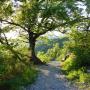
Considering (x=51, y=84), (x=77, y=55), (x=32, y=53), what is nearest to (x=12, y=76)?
(x=51, y=84)

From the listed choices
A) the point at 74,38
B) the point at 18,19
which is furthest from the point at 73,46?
the point at 18,19

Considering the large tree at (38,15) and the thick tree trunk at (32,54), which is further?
the thick tree trunk at (32,54)

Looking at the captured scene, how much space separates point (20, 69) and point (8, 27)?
31.9ft

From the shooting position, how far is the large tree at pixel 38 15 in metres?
21.0

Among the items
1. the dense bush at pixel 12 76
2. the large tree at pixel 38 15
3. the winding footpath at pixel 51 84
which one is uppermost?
the large tree at pixel 38 15

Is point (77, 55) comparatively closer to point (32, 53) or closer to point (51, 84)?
point (32, 53)

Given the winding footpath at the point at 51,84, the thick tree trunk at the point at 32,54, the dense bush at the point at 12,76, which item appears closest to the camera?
the dense bush at the point at 12,76

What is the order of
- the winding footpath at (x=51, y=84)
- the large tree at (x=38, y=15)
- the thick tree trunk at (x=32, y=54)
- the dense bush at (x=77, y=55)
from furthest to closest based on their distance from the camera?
1. the thick tree trunk at (x=32, y=54)
2. the large tree at (x=38, y=15)
3. the dense bush at (x=77, y=55)
4. the winding footpath at (x=51, y=84)

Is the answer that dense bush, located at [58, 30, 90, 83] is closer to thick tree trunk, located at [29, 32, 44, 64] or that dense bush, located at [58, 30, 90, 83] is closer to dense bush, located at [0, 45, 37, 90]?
dense bush, located at [0, 45, 37, 90]

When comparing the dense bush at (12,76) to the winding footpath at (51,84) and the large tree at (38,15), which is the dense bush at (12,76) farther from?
the large tree at (38,15)

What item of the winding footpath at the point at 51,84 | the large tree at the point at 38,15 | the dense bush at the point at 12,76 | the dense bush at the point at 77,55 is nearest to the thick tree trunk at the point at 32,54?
the large tree at the point at 38,15

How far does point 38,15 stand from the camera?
22.1 m

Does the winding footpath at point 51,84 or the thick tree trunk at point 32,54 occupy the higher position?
the thick tree trunk at point 32,54

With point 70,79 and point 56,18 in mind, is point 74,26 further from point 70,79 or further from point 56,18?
point 70,79
